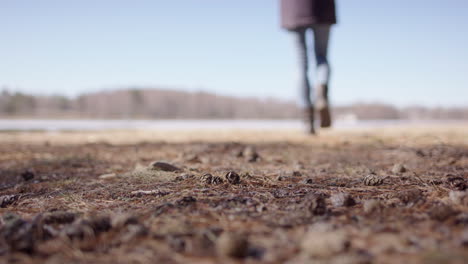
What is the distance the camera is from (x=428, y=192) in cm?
160

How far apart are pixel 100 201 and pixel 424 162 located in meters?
2.19

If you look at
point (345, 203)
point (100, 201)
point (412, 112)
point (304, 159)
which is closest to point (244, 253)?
point (345, 203)

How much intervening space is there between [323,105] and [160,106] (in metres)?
39.4

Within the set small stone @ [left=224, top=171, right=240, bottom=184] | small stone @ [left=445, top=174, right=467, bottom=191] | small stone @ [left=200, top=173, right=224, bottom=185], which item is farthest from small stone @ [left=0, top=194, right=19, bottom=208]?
small stone @ [left=445, top=174, right=467, bottom=191]

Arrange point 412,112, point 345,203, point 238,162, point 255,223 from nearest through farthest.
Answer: point 255,223 < point 345,203 < point 238,162 < point 412,112

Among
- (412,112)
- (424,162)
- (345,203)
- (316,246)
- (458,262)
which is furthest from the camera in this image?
(412,112)

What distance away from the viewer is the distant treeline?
111ft

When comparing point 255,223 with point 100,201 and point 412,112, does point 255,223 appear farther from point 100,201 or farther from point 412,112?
point 412,112

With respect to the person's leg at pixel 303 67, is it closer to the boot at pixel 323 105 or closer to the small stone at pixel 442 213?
the boot at pixel 323 105

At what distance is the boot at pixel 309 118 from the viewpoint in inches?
193

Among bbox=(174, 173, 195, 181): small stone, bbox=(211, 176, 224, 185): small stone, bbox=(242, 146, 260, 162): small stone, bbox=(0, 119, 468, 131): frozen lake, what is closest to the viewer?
bbox=(211, 176, 224, 185): small stone

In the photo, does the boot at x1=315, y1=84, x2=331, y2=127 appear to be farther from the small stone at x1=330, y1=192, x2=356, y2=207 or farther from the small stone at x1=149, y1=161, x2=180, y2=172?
the small stone at x1=330, y1=192, x2=356, y2=207

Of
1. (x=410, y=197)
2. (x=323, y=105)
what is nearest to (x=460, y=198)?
(x=410, y=197)

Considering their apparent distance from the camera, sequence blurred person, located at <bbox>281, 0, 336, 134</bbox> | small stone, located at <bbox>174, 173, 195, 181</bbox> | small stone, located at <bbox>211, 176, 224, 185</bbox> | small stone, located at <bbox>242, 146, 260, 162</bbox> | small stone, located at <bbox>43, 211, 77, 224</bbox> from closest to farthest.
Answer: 1. small stone, located at <bbox>43, 211, 77, 224</bbox>
2. small stone, located at <bbox>211, 176, 224, 185</bbox>
3. small stone, located at <bbox>174, 173, 195, 181</bbox>
4. small stone, located at <bbox>242, 146, 260, 162</bbox>
5. blurred person, located at <bbox>281, 0, 336, 134</bbox>
